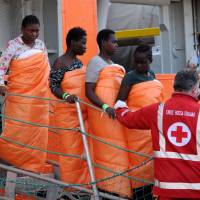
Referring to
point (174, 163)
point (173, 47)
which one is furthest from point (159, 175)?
point (173, 47)

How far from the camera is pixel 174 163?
3.92 metres

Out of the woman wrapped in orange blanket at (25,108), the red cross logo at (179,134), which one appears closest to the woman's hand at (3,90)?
the woman wrapped in orange blanket at (25,108)

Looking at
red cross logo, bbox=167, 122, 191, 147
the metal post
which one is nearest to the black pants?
the metal post

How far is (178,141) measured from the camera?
3.91 meters

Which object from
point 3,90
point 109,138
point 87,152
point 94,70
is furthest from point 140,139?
point 3,90

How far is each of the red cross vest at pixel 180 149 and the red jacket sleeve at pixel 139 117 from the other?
0.26ft

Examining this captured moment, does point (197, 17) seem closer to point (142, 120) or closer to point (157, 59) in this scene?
point (157, 59)

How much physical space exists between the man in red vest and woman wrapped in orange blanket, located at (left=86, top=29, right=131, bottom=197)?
0.54 m

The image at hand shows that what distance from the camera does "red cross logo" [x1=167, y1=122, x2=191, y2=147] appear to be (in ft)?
12.8

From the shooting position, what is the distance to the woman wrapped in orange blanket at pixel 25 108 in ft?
16.2

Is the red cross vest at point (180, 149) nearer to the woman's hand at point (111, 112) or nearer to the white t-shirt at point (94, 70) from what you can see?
the woman's hand at point (111, 112)

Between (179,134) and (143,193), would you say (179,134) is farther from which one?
(143,193)

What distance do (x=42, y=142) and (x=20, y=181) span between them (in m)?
0.39

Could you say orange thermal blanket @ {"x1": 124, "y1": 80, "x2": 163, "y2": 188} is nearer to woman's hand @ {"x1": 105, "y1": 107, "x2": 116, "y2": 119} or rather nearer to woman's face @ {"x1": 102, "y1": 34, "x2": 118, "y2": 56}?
woman's hand @ {"x1": 105, "y1": 107, "x2": 116, "y2": 119}
